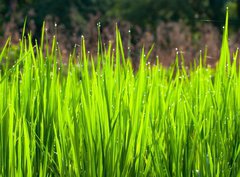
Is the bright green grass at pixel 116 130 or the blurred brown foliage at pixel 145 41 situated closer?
the bright green grass at pixel 116 130

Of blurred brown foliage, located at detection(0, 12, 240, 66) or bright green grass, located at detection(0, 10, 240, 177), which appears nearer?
bright green grass, located at detection(0, 10, 240, 177)

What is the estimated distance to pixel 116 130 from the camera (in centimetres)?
203

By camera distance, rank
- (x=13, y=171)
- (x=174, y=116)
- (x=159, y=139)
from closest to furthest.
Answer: (x=13, y=171) → (x=159, y=139) → (x=174, y=116)

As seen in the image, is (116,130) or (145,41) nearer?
(116,130)

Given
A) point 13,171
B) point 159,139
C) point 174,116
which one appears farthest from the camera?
point 174,116

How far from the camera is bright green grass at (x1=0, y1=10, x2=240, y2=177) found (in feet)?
6.58

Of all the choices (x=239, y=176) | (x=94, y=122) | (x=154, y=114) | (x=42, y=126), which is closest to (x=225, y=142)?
(x=239, y=176)

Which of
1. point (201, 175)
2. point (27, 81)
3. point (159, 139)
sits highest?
point (27, 81)

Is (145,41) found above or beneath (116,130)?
above

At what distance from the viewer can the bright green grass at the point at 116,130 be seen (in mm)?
2006

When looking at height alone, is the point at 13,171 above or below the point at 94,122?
below

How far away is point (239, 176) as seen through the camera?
2061mm

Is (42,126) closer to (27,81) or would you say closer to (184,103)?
(27,81)

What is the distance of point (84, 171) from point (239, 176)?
55 cm
